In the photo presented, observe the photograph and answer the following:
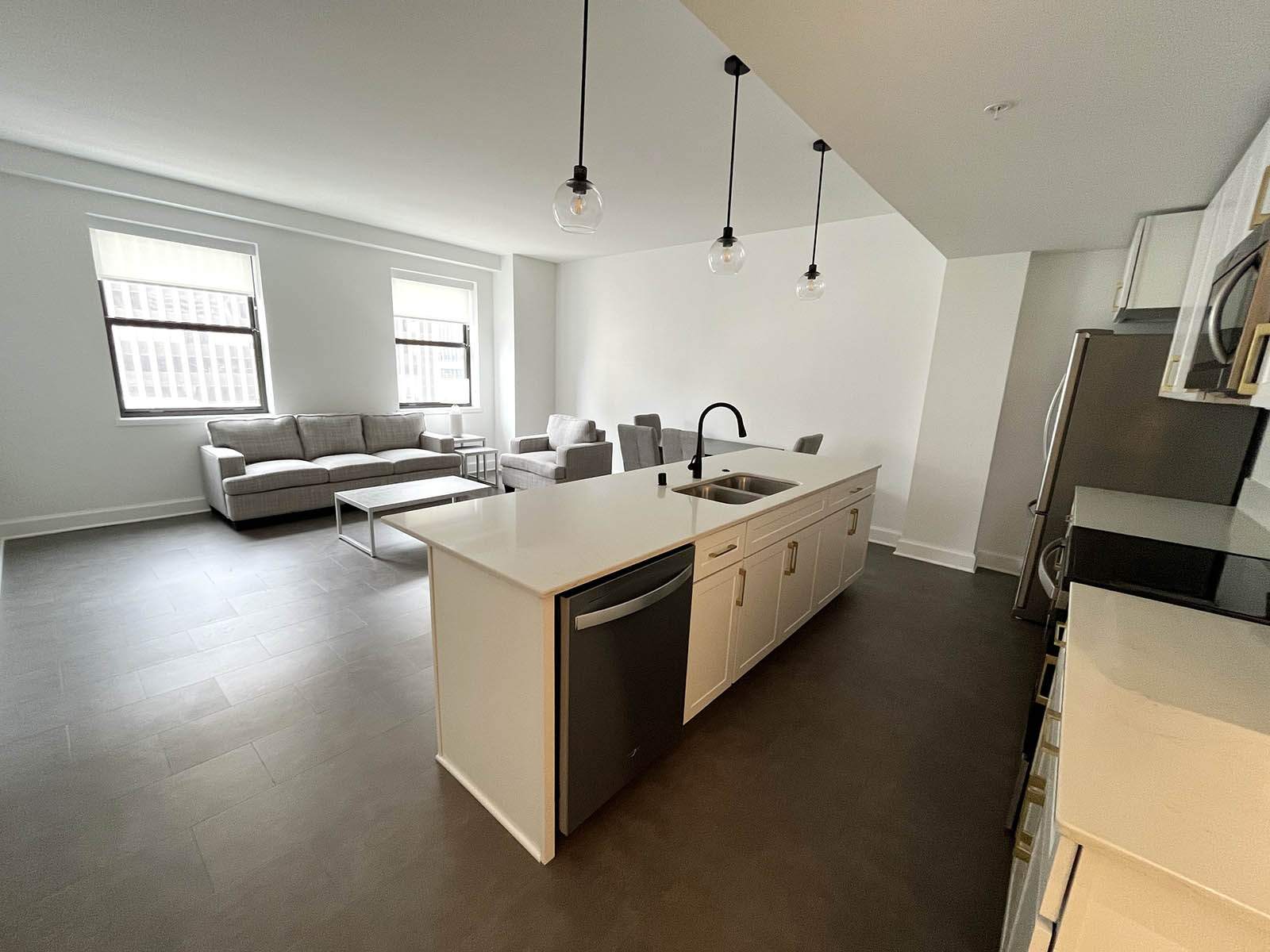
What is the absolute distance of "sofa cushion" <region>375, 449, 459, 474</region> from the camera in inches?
200

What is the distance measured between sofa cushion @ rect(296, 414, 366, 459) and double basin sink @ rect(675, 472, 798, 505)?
14.1 ft

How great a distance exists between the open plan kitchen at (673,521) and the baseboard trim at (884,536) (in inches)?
2.7

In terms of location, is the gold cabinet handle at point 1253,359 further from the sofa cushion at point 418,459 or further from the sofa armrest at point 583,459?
the sofa cushion at point 418,459

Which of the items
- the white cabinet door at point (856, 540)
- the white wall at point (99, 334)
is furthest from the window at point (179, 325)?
the white cabinet door at point (856, 540)

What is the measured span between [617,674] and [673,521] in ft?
2.01

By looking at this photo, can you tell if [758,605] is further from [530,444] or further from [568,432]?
[530,444]

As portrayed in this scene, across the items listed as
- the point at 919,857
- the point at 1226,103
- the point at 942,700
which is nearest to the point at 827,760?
the point at 919,857

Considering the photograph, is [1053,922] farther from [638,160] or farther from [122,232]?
[122,232]

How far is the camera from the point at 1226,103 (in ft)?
5.30

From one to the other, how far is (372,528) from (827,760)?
3386mm

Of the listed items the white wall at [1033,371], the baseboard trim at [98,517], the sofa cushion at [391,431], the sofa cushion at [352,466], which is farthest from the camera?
the sofa cushion at [391,431]

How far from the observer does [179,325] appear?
14.3 ft

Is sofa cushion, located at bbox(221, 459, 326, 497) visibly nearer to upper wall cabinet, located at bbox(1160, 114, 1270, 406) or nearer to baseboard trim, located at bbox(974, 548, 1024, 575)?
upper wall cabinet, located at bbox(1160, 114, 1270, 406)

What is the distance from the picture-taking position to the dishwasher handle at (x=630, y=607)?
53.0 inches
